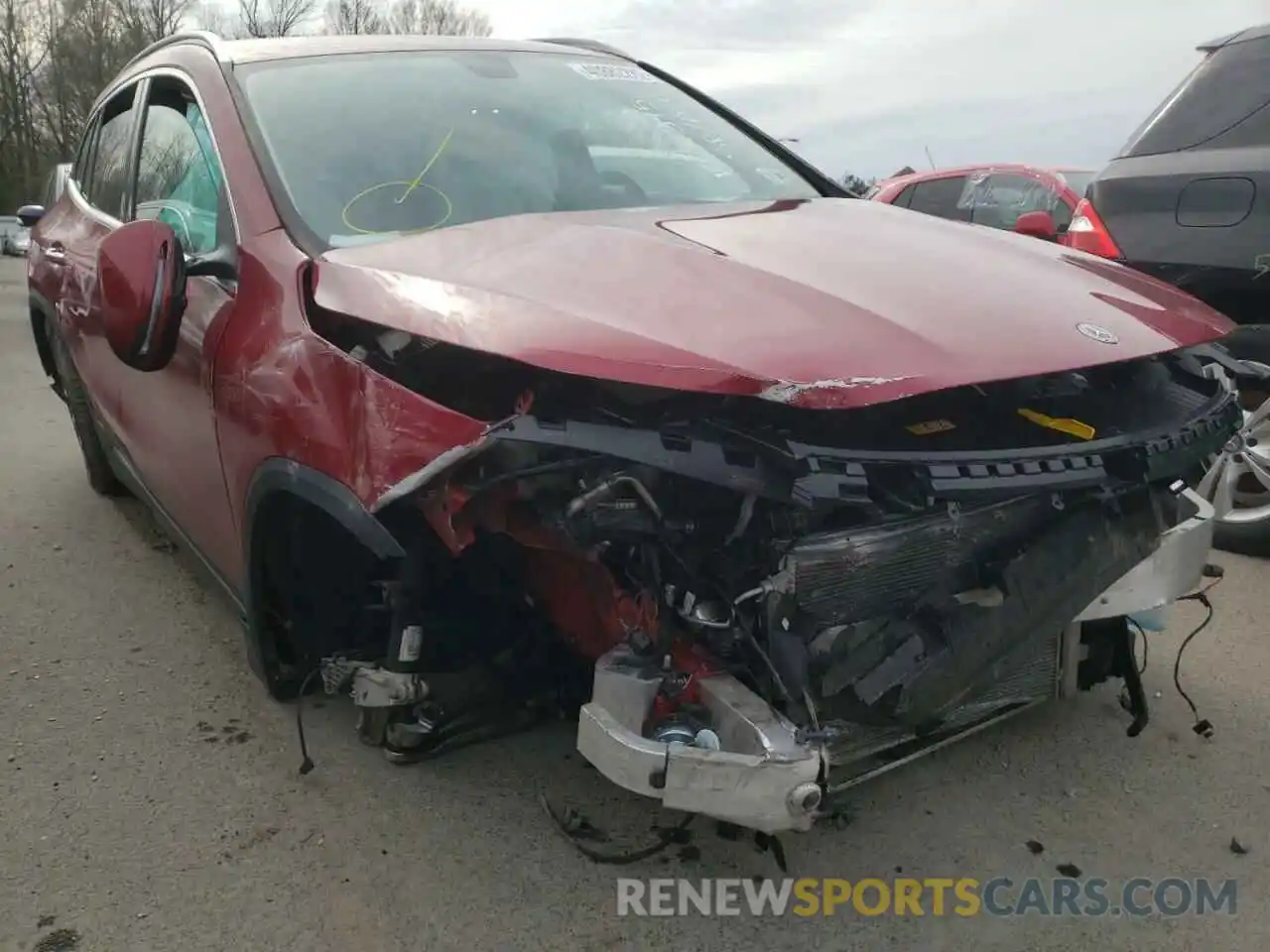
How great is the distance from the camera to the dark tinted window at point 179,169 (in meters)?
2.86

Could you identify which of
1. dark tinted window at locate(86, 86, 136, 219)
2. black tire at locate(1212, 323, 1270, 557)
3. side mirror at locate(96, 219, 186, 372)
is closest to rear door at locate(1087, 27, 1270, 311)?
black tire at locate(1212, 323, 1270, 557)

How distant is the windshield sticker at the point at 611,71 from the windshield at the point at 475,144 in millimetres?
11

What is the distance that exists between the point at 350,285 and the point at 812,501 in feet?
3.47

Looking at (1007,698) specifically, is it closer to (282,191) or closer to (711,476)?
(711,476)

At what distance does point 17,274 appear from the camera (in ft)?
76.9

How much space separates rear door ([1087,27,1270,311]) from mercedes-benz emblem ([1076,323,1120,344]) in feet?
7.61

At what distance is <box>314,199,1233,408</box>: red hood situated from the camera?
1.76 metres

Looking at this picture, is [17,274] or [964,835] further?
[17,274]

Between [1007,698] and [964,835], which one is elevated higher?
[1007,698]

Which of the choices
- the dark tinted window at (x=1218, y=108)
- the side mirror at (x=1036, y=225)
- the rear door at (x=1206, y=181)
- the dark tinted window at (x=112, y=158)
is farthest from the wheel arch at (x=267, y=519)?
the dark tinted window at (x=1218, y=108)

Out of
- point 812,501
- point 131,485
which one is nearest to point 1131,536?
point 812,501

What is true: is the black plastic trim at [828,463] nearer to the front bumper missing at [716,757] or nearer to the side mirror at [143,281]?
the front bumper missing at [716,757]

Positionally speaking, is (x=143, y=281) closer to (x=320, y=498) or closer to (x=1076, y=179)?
(x=320, y=498)

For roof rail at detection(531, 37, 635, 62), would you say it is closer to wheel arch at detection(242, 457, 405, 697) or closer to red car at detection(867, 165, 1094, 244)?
wheel arch at detection(242, 457, 405, 697)
